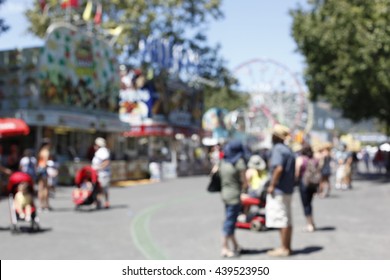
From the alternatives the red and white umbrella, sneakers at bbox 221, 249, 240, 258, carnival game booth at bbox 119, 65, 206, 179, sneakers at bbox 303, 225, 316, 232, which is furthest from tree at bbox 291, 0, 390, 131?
sneakers at bbox 221, 249, 240, 258

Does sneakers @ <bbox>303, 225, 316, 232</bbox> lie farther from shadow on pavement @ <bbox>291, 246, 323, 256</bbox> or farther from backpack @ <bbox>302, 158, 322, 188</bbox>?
shadow on pavement @ <bbox>291, 246, 323, 256</bbox>

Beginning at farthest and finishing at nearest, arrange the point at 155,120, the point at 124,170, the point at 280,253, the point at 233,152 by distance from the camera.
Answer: the point at 155,120 → the point at 124,170 → the point at 233,152 → the point at 280,253

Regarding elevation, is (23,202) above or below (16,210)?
above

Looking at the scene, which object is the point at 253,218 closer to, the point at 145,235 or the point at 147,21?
the point at 145,235

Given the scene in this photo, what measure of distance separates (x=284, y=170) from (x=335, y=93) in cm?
2264

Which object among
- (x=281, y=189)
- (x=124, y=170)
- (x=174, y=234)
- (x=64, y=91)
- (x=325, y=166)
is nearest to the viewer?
(x=281, y=189)

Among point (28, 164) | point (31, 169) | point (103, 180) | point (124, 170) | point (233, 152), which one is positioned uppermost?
point (233, 152)

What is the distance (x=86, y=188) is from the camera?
43.6 feet

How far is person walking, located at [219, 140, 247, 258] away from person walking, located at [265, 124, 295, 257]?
44 cm

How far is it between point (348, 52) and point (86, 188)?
16.1 metres

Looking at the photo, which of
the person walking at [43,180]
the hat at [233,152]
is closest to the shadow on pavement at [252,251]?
the hat at [233,152]

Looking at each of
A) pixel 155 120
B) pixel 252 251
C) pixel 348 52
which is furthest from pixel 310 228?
pixel 155 120

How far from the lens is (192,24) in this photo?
38812 millimetres

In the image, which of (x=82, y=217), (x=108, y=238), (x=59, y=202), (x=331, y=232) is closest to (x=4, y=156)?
(x=59, y=202)
